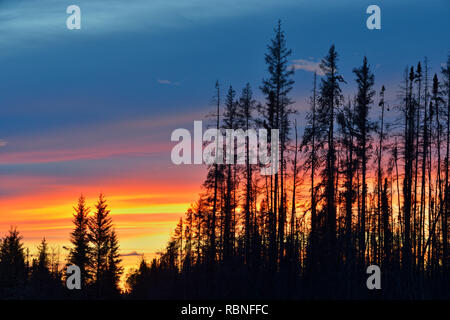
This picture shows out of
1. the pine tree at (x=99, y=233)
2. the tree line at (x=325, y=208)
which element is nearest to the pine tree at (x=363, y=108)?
the tree line at (x=325, y=208)

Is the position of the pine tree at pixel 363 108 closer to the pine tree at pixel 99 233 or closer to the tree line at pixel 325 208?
the tree line at pixel 325 208

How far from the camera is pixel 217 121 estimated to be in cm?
4359

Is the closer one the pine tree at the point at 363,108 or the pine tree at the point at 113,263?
the pine tree at the point at 363,108

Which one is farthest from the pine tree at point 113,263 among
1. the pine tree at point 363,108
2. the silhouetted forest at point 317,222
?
the pine tree at point 363,108

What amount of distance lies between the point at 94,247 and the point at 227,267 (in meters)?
24.2

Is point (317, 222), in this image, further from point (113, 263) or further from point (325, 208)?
point (113, 263)

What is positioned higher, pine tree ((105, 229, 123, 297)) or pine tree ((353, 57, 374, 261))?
pine tree ((353, 57, 374, 261))

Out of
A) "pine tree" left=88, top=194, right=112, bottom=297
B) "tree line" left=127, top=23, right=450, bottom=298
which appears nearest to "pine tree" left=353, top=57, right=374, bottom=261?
"tree line" left=127, top=23, right=450, bottom=298

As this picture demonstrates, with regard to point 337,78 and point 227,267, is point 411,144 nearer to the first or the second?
point 337,78

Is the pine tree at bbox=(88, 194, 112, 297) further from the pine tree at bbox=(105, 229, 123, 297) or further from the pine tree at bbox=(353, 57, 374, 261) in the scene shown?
the pine tree at bbox=(353, 57, 374, 261)

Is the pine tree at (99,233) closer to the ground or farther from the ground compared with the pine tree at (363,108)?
closer to the ground

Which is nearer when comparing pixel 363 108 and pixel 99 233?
pixel 363 108

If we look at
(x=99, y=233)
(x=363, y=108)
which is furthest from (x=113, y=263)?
(x=363, y=108)
